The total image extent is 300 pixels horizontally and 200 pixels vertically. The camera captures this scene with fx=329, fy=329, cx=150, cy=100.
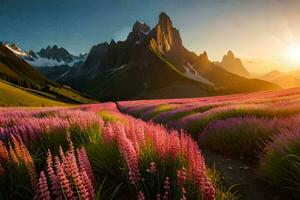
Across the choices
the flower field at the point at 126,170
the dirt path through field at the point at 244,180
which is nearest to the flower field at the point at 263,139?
the dirt path through field at the point at 244,180

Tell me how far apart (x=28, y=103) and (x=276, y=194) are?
109 m

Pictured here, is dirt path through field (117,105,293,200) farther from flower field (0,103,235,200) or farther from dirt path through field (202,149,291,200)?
flower field (0,103,235,200)

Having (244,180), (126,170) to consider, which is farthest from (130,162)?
(244,180)

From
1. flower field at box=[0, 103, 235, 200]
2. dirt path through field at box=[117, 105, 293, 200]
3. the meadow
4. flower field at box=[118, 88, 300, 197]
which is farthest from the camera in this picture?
dirt path through field at box=[117, 105, 293, 200]

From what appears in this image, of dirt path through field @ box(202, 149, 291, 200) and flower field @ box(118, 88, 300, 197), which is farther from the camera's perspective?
dirt path through field @ box(202, 149, 291, 200)

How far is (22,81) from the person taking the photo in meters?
169

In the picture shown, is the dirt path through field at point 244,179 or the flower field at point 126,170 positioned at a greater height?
the flower field at point 126,170

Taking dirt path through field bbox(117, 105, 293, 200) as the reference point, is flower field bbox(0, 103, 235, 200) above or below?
above

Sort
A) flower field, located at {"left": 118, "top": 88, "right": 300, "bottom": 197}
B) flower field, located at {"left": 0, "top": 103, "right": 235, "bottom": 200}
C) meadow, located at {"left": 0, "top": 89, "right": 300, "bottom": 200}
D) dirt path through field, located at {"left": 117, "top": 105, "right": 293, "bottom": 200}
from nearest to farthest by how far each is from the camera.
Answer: meadow, located at {"left": 0, "top": 89, "right": 300, "bottom": 200} < flower field, located at {"left": 0, "top": 103, "right": 235, "bottom": 200} < flower field, located at {"left": 118, "top": 88, "right": 300, "bottom": 197} < dirt path through field, located at {"left": 117, "top": 105, "right": 293, "bottom": 200}

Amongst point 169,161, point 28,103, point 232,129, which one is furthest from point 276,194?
point 28,103

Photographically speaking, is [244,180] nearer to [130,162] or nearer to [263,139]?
[263,139]

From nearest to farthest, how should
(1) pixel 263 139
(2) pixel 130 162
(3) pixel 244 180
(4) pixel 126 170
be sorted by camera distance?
(2) pixel 130 162
(4) pixel 126 170
(3) pixel 244 180
(1) pixel 263 139

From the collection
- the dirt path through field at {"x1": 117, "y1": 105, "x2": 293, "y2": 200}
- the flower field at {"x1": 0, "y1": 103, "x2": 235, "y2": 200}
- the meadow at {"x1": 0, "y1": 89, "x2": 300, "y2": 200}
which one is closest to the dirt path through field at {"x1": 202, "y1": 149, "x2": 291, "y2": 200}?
the dirt path through field at {"x1": 117, "y1": 105, "x2": 293, "y2": 200}

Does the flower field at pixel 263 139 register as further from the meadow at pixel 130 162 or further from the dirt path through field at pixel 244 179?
the dirt path through field at pixel 244 179
